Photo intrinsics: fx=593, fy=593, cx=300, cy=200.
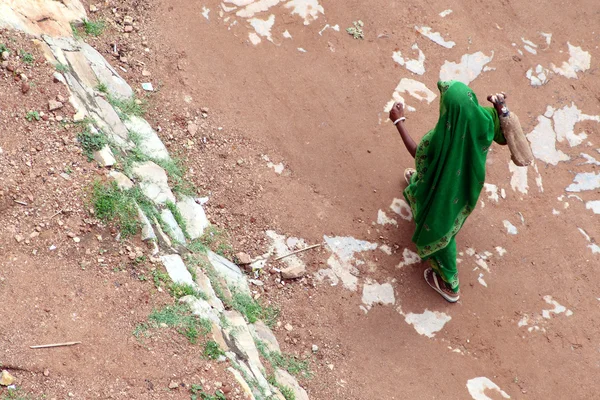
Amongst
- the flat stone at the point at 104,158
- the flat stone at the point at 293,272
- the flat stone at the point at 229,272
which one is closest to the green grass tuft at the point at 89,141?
the flat stone at the point at 104,158

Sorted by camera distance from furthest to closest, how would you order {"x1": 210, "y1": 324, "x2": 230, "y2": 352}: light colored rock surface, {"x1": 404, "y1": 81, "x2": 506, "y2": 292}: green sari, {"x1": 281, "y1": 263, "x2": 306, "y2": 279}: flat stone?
1. {"x1": 281, "y1": 263, "x2": 306, "y2": 279}: flat stone
2. {"x1": 404, "y1": 81, "x2": 506, "y2": 292}: green sari
3. {"x1": 210, "y1": 324, "x2": 230, "y2": 352}: light colored rock surface

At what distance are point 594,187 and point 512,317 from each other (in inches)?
63.7

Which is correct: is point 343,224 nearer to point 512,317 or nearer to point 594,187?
point 512,317

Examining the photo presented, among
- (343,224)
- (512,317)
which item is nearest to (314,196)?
(343,224)

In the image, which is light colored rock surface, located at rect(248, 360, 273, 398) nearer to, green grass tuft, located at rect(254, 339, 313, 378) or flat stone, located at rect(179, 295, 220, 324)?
green grass tuft, located at rect(254, 339, 313, 378)

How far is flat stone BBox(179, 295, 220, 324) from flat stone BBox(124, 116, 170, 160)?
4.46 ft

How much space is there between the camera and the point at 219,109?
5219mm

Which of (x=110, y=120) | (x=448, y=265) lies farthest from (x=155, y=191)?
(x=448, y=265)

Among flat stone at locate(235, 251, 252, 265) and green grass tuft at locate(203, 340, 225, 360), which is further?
flat stone at locate(235, 251, 252, 265)

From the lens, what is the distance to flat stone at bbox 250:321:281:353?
416cm

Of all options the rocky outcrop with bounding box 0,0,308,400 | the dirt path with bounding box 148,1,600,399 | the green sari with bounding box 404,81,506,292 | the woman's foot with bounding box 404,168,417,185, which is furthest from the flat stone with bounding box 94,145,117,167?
the woman's foot with bounding box 404,168,417,185

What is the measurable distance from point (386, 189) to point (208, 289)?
194cm

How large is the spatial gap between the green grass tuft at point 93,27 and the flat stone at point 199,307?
8.74ft

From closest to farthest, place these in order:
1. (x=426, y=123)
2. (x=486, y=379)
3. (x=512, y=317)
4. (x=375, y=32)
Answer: (x=486, y=379)
(x=512, y=317)
(x=426, y=123)
(x=375, y=32)
